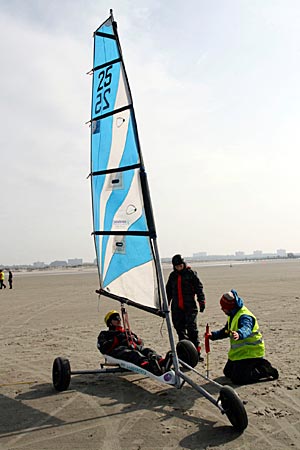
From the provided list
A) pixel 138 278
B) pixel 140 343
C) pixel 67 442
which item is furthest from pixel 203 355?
pixel 67 442

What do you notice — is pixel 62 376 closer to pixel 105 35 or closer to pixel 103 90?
pixel 103 90

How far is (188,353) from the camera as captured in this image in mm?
6156

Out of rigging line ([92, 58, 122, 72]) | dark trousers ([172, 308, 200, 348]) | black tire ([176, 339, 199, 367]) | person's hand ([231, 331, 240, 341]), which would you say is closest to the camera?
person's hand ([231, 331, 240, 341])

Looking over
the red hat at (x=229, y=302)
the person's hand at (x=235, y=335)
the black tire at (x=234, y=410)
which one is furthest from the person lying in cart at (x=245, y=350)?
the black tire at (x=234, y=410)

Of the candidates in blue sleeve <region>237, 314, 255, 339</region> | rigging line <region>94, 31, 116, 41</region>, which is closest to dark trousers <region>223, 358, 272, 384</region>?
blue sleeve <region>237, 314, 255, 339</region>

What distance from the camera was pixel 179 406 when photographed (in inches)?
193

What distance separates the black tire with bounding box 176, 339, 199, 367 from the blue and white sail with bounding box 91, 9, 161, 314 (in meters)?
1.12

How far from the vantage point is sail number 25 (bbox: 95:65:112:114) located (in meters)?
6.00

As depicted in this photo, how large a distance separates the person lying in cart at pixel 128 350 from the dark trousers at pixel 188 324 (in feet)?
3.74

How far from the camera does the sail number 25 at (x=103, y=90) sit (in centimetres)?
600

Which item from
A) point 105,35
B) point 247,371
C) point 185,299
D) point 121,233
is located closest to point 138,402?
point 247,371

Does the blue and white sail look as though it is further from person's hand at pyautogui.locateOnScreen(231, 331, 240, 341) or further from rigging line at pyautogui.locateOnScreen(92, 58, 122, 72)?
person's hand at pyautogui.locateOnScreen(231, 331, 240, 341)

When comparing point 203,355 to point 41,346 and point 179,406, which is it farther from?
point 41,346

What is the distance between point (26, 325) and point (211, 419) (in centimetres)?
779
